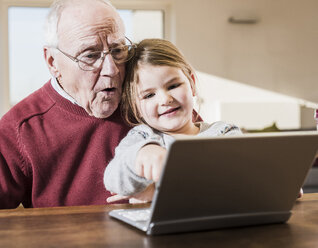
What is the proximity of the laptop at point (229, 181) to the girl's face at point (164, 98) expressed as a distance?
49cm

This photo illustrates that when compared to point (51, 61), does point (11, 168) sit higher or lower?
lower

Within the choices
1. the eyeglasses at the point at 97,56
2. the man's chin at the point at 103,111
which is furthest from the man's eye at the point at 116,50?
the man's chin at the point at 103,111

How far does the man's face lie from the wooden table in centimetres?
64

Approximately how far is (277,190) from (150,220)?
0.79 feet

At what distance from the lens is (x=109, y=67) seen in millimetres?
1628

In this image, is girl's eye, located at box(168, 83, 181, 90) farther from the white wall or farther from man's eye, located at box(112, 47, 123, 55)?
the white wall

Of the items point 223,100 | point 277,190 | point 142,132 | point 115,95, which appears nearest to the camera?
point 277,190

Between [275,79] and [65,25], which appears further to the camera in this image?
[275,79]

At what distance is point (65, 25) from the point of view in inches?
67.6

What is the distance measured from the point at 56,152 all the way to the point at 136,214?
0.76 m

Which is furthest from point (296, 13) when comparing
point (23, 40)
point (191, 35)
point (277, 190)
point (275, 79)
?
point (277, 190)

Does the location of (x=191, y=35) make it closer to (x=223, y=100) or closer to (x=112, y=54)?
(x=223, y=100)

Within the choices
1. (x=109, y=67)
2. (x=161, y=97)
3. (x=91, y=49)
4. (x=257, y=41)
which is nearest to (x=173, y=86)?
(x=161, y=97)

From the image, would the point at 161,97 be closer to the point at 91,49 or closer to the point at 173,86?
the point at 173,86
